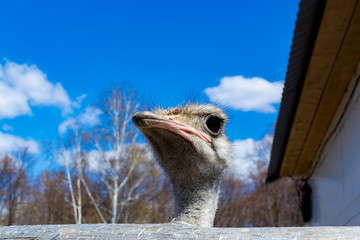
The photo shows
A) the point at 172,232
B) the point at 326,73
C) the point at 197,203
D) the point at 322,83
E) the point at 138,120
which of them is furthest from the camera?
the point at 322,83

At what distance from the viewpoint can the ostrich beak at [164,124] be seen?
211cm

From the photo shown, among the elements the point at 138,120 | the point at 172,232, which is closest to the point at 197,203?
the point at 138,120

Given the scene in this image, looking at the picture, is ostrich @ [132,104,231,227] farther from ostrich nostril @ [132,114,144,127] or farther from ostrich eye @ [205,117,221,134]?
ostrich nostril @ [132,114,144,127]

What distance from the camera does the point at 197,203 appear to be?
2500mm

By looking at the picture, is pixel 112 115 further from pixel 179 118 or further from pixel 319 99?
pixel 179 118

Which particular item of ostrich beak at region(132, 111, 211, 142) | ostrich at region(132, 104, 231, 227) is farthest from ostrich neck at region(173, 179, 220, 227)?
ostrich beak at region(132, 111, 211, 142)

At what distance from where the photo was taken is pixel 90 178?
22.6m

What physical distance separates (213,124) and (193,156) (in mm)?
312

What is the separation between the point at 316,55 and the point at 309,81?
0.51 meters

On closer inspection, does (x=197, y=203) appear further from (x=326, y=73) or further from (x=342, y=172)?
(x=342, y=172)

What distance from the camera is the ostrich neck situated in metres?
2.46

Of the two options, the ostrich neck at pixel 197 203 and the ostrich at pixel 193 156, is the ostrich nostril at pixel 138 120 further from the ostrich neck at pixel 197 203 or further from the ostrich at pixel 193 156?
the ostrich neck at pixel 197 203

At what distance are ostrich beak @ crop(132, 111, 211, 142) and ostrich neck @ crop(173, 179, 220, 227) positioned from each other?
0.29 m

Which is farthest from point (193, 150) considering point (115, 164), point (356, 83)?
point (115, 164)
